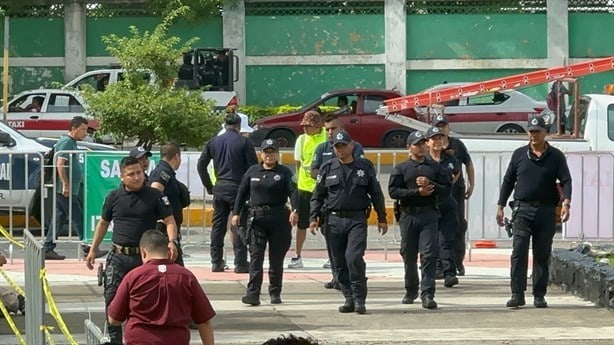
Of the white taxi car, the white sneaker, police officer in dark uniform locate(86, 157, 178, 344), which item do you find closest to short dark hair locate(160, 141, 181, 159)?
police officer in dark uniform locate(86, 157, 178, 344)

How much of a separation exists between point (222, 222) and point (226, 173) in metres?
0.59

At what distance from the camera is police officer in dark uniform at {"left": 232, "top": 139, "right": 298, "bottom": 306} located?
14.1m

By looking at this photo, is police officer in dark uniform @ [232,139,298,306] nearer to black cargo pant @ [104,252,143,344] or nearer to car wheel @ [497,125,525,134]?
black cargo pant @ [104,252,143,344]

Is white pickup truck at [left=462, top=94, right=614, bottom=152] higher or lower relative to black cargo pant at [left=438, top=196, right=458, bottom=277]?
higher

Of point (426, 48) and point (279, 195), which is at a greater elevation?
point (426, 48)

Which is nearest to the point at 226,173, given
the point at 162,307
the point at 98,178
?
the point at 98,178

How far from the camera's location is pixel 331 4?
40.7 m

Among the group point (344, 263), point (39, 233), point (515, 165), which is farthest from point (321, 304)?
point (39, 233)

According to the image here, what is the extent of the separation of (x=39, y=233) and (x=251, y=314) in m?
6.58

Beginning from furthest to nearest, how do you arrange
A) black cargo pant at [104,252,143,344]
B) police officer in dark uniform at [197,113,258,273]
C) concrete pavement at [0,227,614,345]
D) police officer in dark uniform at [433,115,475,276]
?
1. police officer in dark uniform at [197,113,258,273]
2. police officer in dark uniform at [433,115,475,276]
3. concrete pavement at [0,227,614,345]
4. black cargo pant at [104,252,143,344]

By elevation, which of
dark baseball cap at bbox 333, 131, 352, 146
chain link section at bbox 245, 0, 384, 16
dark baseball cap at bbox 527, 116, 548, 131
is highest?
chain link section at bbox 245, 0, 384, 16

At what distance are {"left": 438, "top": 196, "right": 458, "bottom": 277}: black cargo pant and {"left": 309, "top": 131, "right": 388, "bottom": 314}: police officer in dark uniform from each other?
1.56 m

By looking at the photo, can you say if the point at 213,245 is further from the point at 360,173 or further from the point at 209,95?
the point at 209,95

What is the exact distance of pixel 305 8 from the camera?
40688mm
